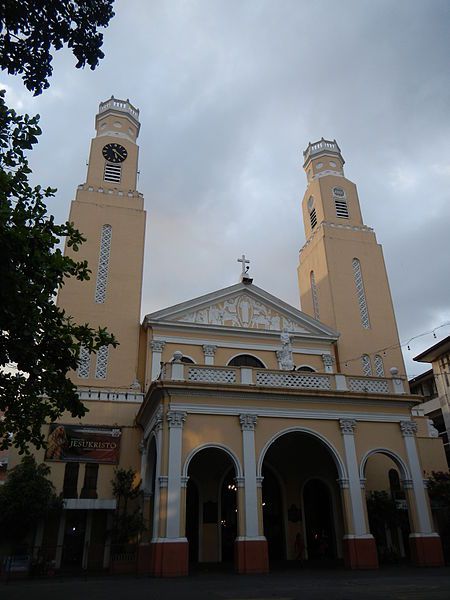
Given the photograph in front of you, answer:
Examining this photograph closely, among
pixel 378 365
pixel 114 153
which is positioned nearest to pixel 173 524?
pixel 378 365

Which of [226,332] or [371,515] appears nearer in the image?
[371,515]

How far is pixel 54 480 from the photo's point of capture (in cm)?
1792

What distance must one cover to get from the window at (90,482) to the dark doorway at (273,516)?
6058 mm

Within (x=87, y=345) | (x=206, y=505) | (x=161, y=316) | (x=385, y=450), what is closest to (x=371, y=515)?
(x=385, y=450)

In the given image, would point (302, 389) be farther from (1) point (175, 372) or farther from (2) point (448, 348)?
(2) point (448, 348)

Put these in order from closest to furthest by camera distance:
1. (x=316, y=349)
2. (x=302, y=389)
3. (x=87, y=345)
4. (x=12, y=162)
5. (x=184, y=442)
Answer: (x=12, y=162) → (x=87, y=345) → (x=184, y=442) → (x=302, y=389) → (x=316, y=349)

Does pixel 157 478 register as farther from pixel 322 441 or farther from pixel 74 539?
pixel 74 539

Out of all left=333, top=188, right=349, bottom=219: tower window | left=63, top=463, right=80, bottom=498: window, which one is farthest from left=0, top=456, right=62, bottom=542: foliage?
left=333, top=188, right=349, bottom=219: tower window

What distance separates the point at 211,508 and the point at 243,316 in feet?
26.5

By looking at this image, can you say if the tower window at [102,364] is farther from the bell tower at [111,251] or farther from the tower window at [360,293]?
the tower window at [360,293]

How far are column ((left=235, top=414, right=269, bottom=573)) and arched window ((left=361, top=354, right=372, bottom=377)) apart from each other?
408 inches

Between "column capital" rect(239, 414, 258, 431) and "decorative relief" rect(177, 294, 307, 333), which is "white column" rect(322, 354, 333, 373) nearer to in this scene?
"decorative relief" rect(177, 294, 307, 333)

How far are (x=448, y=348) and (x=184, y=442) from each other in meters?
14.4

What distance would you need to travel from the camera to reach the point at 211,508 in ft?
59.6
